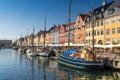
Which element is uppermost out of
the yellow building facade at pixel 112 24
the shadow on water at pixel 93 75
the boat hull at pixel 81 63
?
the yellow building facade at pixel 112 24

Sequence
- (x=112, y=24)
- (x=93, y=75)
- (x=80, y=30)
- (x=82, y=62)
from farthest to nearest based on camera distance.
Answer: (x=80, y=30), (x=112, y=24), (x=82, y=62), (x=93, y=75)

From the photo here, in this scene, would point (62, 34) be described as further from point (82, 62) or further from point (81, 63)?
point (82, 62)

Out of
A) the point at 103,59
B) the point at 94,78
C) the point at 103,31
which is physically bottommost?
the point at 94,78

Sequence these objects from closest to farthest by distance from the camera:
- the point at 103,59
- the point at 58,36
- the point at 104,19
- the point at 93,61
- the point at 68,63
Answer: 1. the point at 93,61
2. the point at 103,59
3. the point at 68,63
4. the point at 104,19
5. the point at 58,36

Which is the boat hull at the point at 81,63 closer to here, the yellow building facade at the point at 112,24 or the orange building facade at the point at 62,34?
the yellow building facade at the point at 112,24

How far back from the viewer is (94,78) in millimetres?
35562

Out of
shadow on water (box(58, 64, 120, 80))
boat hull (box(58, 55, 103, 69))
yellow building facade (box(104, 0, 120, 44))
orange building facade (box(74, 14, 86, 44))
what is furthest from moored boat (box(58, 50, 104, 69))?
orange building facade (box(74, 14, 86, 44))

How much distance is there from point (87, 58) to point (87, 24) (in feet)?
131

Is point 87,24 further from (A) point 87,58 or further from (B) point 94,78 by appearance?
(B) point 94,78

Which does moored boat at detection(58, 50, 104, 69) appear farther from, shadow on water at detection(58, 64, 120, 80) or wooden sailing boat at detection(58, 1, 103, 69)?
shadow on water at detection(58, 64, 120, 80)

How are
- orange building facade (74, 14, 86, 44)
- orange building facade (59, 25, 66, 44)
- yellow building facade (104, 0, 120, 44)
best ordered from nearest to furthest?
yellow building facade (104, 0, 120, 44) → orange building facade (74, 14, 86, 44) → orange building facade (59, 25, 66, 44)

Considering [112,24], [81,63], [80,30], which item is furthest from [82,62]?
[80,30]

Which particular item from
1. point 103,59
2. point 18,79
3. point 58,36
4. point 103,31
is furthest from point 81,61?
point 58,36

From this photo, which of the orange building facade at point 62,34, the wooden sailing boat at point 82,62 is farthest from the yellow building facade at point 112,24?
the orange building facade at point 62,34
